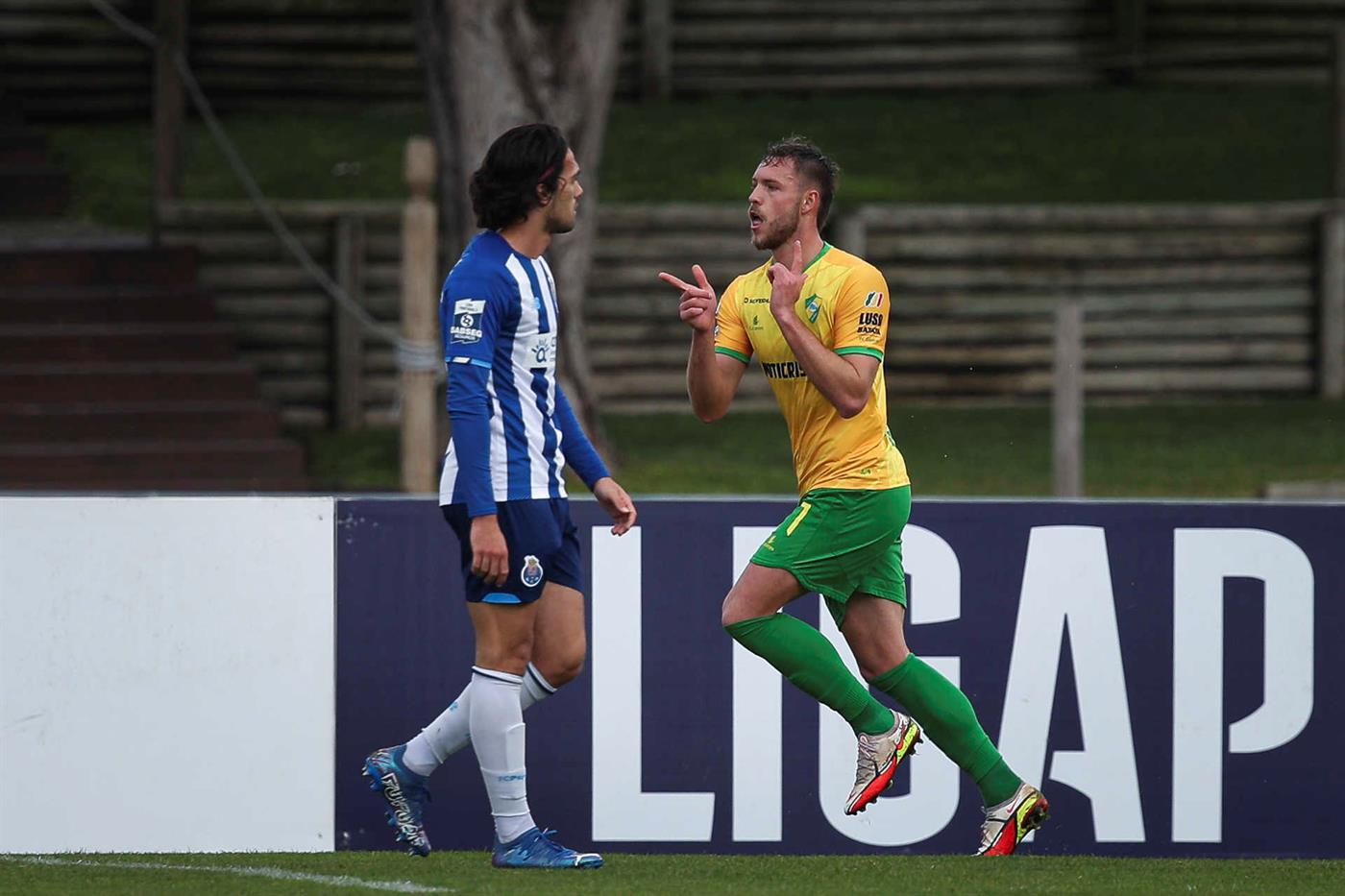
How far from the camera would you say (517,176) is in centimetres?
513

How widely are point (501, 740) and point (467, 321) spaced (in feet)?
3.84

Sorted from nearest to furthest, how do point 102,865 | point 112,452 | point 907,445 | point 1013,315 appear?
point 102,865 < point 112,452 < point 907,445 < point 1013,315

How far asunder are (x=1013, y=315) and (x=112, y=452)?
701 centimetres

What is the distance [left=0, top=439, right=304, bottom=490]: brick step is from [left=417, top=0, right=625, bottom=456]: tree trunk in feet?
5.87

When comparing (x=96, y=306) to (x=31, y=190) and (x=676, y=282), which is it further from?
(x=676, y=282)

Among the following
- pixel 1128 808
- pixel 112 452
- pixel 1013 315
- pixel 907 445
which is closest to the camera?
pixel 1128 808

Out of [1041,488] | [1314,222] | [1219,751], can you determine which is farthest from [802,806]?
[1314,222]

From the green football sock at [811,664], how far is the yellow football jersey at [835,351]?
0.41 meters

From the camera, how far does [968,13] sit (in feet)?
66.3

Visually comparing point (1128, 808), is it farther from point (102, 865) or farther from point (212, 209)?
point (212, 209)

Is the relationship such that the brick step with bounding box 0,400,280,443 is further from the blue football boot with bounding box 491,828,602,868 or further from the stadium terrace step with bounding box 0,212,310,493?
the blue football boot with bounding box 491,828,602,868

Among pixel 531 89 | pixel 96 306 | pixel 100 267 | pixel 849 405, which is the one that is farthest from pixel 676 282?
pixel 100 267

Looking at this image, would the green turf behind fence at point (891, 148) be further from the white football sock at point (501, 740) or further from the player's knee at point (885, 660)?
the white football sock at point (501, 740)

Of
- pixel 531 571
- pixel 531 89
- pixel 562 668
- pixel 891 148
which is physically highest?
pixel 891 148
